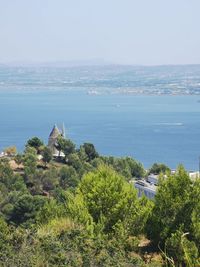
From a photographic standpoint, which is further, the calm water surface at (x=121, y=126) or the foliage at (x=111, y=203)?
the calm water surface at (x=121, y=126)

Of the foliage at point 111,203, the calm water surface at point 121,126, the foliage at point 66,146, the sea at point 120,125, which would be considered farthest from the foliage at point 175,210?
the calm water surface at point 121,126

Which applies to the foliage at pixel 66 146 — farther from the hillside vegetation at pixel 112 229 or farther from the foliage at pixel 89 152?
the hillside vegetation at pixel 112 229

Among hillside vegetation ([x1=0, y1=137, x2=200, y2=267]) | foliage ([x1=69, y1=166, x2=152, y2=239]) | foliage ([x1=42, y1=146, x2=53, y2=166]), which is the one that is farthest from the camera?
foliage ([x1=42, y1=146, x2=53, y2=166])

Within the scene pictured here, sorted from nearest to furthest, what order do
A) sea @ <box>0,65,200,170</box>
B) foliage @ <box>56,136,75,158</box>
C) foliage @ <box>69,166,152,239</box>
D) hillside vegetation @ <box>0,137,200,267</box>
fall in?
hillside vegetation @ <box>0,137,200,267</box>, foliage @ <box>69,166,152,239</box>, foliage @ <box>56,136,75,158</box>, sea @ <box>0,65,200,170</box>

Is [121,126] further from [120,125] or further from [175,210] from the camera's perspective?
[175,210]

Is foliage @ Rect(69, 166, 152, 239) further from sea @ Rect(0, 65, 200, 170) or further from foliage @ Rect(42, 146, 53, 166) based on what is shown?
sea @ Rect(0, 65, 200, 170)

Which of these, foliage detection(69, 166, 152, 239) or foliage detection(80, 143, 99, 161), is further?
foliage detection(80, 143, 99, 161)

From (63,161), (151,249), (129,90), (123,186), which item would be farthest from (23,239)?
(129,90)

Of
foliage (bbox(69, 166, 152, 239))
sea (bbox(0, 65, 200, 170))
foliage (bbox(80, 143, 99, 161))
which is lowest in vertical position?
sea (bbox(0, 65, 200, 170))

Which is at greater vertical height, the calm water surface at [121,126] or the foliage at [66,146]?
the foliage at [66,146]

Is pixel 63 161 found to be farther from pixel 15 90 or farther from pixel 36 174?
pixel 15 90

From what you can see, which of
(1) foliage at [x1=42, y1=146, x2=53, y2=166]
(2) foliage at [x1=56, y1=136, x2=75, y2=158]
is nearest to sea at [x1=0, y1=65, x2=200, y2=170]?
(2) foliage at [x1=56, y1=136, x2=75, y2=158]
